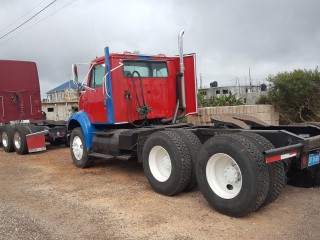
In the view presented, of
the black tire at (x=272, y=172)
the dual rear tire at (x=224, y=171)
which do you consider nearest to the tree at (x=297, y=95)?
the dual rear tire at (x=224, y=171)

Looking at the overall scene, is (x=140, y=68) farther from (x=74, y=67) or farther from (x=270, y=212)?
(x=270, y=212)

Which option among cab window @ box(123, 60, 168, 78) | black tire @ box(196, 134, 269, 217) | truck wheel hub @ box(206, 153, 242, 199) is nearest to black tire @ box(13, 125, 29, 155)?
cab window @ box(123, 60, 168, 78)

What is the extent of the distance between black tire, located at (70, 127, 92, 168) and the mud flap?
3.40 metres

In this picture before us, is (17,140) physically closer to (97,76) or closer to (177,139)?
(97,76)

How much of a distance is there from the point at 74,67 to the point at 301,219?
233 inches

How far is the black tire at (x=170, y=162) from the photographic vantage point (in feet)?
19.0

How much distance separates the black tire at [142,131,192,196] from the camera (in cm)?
578

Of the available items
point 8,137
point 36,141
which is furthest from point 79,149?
point 8,137

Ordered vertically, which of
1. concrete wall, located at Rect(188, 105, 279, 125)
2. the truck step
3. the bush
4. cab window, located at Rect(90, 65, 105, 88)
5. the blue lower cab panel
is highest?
cab window, located at Rect(90, 65, 105, 88)

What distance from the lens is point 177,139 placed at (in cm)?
593

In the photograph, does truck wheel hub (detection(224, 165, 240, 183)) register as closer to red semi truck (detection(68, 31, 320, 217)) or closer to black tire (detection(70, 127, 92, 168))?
red semi truck (detection(68, 31, 320, 217))

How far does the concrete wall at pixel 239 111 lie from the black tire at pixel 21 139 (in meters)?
5.66

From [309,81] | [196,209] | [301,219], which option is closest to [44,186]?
[196,209]

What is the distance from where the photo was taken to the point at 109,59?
7.64m
